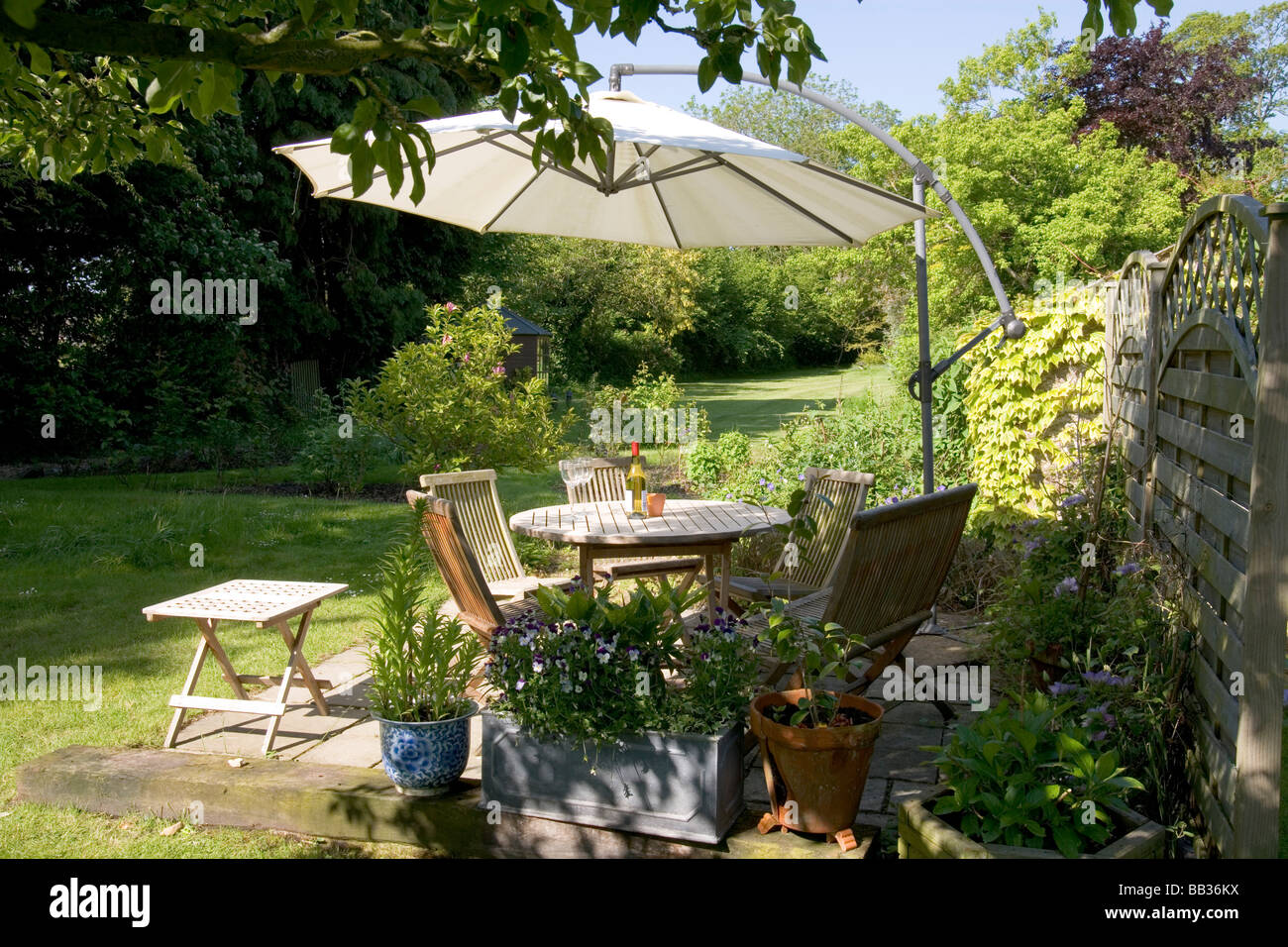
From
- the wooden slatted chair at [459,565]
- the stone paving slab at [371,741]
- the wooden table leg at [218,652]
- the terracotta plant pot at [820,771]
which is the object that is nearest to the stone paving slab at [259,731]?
the stone paving slab at [371,741]

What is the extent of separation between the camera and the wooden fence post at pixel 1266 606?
7.69 ft

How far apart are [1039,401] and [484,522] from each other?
3890 millimetres

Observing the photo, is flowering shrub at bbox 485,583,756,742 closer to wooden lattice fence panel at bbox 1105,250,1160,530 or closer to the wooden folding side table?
the wooden folding side table

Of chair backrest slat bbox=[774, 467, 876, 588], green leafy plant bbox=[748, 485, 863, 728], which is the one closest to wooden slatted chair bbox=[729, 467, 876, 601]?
chair backrest slat bbox=[774, 467, 876, 588]

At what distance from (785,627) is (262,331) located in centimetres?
1367

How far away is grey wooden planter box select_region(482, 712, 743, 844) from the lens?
2.87 meters

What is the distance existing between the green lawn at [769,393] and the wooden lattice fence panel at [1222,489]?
13.1 meters

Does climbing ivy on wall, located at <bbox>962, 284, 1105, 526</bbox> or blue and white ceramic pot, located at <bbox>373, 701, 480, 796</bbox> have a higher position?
climbing ivy on wall, located at <bbox>962, 284, 1105, 526</bbox>

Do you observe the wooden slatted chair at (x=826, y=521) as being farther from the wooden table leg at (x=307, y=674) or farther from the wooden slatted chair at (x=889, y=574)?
the wooden table leg at (x=307, y=674)

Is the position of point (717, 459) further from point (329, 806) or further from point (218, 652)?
point (329, 806)

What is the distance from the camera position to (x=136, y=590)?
663cm

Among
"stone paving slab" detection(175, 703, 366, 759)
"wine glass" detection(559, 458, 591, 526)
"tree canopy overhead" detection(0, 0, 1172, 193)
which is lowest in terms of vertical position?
"stone paving slab" detection(175, 703, 366, 759)

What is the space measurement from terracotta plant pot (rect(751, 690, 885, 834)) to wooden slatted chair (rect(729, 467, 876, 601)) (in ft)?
7.06
